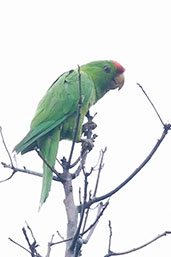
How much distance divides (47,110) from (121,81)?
138 cm

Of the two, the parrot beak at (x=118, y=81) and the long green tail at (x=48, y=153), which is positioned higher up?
the parrot beak at (x=118, y=81)

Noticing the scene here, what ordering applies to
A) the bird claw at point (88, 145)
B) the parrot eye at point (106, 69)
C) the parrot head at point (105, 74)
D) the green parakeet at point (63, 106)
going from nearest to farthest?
the bird claw at point (88, 145)
the green parakeet at point (63, 106)
the parrot head at point (105, 74)
the parrot eye at point (106, 69)

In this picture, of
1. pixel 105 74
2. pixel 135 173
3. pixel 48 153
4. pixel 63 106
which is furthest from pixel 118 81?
pixel 135 173

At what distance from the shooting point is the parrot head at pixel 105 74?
19.8ft

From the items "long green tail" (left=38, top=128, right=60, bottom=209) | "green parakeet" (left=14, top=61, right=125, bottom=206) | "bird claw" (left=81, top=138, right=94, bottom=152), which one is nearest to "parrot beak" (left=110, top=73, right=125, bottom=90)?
"green parakeet" (left=14, top=61, right=125, bottom=206)

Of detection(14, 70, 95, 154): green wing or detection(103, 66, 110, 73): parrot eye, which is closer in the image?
detection(14, 70, 95, 154): green wing

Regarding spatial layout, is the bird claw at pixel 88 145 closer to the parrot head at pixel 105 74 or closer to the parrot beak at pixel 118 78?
the parrot head at pixel 105 74

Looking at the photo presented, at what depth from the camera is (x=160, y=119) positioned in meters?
3.06

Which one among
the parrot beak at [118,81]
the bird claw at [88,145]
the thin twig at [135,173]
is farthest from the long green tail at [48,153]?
the parrot beak at [118,81]

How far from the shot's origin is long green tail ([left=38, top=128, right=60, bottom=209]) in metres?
4.08

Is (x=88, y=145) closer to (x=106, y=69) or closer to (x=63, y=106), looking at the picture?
(x=63, y=106)

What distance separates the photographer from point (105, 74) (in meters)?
6.12

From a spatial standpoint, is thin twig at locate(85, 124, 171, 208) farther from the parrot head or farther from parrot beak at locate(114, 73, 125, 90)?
parrot beak at locate(114, 73, 125, 90)

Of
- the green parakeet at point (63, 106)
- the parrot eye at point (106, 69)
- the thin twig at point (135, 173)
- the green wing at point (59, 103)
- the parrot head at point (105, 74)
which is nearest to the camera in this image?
the thin twig at point (135, 173)
